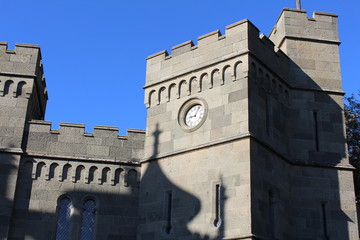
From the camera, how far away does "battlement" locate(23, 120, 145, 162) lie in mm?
18250

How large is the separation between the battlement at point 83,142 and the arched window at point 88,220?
5.02 feet

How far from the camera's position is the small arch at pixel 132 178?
60.0 ft

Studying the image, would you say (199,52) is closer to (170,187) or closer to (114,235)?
(170,187)

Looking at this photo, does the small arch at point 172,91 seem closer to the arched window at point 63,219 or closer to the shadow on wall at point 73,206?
the shadow on wall at point 73,206

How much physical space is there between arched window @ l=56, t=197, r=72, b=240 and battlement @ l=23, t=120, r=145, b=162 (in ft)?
4.96

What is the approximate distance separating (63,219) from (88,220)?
782mm

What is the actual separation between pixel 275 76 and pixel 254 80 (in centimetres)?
128

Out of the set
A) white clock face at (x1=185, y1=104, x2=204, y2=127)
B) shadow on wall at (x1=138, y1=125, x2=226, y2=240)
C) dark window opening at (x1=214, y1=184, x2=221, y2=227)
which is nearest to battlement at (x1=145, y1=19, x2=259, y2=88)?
white clock face at (x1=185, y1=104, x2=204, y2=127)

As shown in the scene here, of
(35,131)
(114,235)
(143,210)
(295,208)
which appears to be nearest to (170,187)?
(143,210)

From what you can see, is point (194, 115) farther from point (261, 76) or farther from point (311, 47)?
point (311, 47)

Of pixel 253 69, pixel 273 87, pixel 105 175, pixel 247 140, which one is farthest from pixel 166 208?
pixel 273 87

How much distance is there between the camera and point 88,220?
17.8 metres

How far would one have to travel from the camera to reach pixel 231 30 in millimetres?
17484

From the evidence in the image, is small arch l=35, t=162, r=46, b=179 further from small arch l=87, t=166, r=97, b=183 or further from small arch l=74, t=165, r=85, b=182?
small arch l=87, t=166, r=97, b=183
